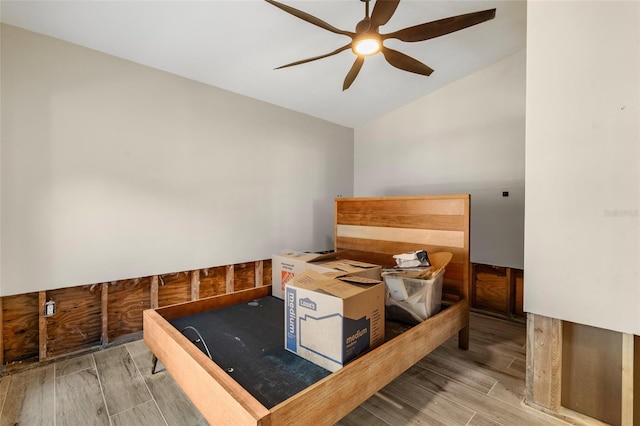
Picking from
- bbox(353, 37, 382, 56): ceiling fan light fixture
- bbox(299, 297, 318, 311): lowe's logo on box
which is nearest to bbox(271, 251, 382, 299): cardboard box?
bbox(299, 297, 318, 311): lowe's logo on box

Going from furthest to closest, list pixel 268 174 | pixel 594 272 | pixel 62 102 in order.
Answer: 1. pixel 268 174
2. pixel 62 102
3. pixel 594 272

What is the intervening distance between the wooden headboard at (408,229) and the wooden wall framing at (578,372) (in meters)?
0.66

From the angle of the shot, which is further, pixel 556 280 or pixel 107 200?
pixel 107 200

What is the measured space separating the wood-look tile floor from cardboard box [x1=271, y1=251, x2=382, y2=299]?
0.80m

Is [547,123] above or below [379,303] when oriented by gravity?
above

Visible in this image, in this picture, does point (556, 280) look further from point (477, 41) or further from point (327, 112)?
point (327, 112)

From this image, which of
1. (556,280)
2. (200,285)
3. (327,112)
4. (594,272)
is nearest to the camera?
(594,272)

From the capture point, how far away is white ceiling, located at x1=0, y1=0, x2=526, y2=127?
197 cm

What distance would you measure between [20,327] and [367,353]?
2.70 metres

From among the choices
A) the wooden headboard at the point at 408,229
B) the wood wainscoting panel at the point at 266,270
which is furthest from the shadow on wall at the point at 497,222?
the wood wainscoting panel at the point at 266,270

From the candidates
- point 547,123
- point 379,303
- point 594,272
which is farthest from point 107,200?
point 594,272

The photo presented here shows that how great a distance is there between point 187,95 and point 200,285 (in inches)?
80.4

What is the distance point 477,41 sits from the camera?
2.76 m

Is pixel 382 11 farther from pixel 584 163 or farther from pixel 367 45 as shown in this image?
pixel 584 163
